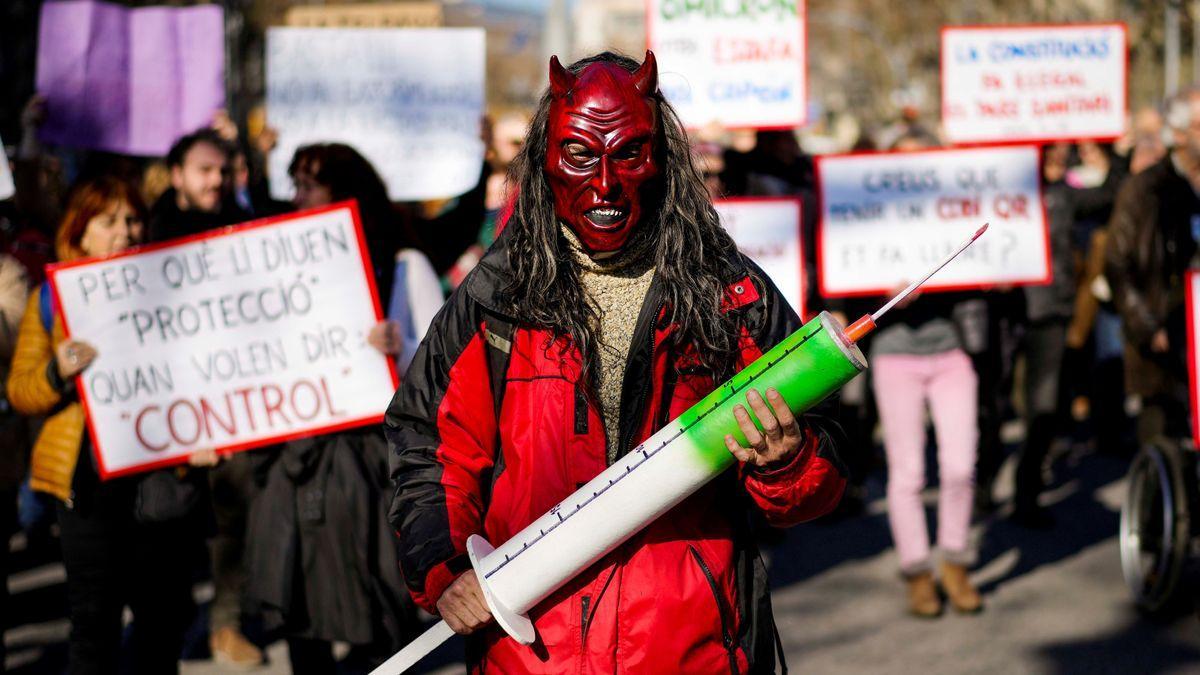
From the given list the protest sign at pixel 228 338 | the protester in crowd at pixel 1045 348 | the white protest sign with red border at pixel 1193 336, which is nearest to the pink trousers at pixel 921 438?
the white protest sign with red border at pixel 1193 336

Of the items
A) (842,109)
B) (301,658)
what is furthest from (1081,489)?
(842,109)

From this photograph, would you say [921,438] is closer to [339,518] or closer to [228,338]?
[339,518]

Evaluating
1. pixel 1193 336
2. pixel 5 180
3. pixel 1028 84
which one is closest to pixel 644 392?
pixel 5 180

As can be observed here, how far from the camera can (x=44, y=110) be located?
7.23 meters

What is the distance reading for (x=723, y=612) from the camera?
2.63 m

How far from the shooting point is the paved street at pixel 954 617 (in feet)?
19.2

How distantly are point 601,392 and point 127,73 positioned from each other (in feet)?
18.1

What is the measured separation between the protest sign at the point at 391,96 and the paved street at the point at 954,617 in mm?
2625

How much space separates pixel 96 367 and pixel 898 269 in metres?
3.67

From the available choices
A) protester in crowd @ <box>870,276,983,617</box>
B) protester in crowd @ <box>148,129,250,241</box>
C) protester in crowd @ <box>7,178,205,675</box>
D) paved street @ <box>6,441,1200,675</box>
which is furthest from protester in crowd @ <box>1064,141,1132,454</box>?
protester in crowd @ <box>7,178,205,675</box>

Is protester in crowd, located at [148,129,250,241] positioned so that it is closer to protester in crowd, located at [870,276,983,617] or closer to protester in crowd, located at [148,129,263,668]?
protester in crowd, located at [148,129,263,668]

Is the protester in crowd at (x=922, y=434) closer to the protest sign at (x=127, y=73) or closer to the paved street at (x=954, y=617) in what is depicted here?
the paved street at (x=954, y=617)

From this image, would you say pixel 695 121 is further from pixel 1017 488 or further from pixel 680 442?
pixel 680 442

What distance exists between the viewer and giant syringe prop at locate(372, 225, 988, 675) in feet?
7.68
